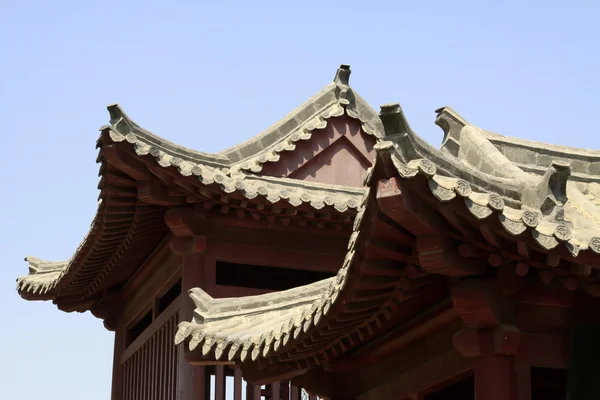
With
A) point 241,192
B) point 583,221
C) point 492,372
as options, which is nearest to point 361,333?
point 492,372

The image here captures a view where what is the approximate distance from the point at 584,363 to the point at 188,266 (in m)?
5.91

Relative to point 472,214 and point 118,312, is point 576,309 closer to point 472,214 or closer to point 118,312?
point 472,214

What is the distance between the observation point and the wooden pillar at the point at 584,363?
778cm

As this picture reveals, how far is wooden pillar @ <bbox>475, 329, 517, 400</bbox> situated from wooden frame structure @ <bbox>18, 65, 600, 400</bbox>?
0.03 ft

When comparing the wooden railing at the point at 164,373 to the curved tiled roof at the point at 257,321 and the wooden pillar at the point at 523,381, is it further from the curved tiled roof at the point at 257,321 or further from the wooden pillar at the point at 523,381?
the wooden pillar at the point at 523,381

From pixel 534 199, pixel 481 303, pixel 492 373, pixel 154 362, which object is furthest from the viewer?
pixel 154 362

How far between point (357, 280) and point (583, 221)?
153cm

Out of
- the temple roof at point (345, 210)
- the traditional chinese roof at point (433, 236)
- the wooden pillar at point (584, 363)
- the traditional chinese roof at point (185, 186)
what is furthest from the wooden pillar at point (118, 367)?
the wooden pillar at point (584, 363)

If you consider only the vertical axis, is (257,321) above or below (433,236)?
above

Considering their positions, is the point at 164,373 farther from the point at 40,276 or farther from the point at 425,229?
the point at 425,229

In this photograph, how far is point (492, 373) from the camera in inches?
307

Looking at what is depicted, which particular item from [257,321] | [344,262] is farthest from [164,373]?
[344,262]

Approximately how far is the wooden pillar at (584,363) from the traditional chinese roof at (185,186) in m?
5.09

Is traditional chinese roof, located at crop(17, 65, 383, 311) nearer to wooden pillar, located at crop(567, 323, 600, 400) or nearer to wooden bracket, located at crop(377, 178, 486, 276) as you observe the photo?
wooden bracket, located at crop(377, 178, 486, 276)
